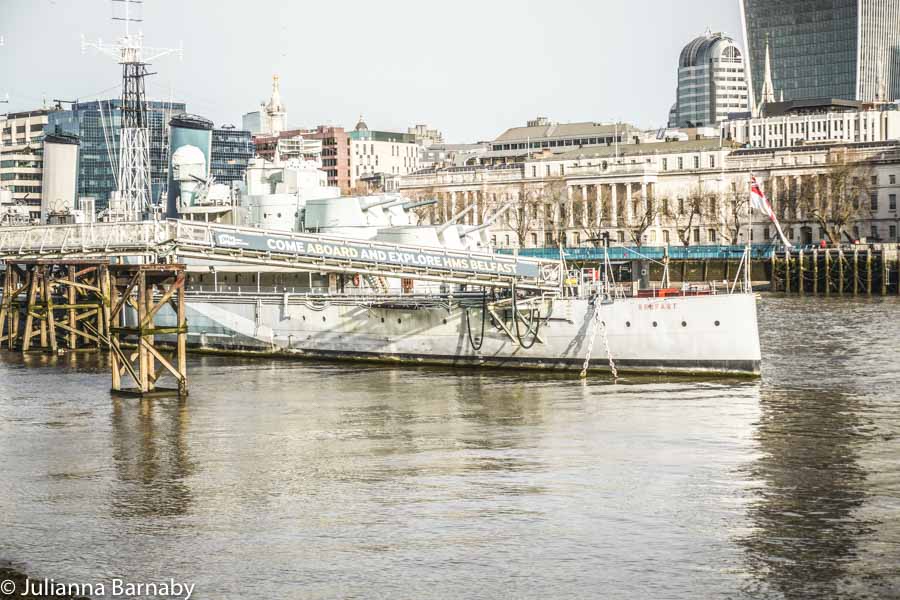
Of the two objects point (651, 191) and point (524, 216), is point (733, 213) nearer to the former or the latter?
point (651, 191)

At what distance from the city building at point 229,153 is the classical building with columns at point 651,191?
1121 inches

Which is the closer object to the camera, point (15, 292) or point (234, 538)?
point (234, 538)

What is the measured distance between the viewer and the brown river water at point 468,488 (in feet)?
70.1

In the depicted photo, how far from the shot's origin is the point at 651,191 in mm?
146625

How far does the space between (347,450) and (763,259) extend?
3154 inches

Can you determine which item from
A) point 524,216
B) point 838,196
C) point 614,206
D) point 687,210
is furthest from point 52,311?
point 614,206

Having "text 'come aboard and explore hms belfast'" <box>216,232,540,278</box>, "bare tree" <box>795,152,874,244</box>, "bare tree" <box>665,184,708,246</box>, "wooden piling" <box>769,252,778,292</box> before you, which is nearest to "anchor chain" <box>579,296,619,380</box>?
"text 'come aboard and explore hms belfast'" <box>216,232,540,278</box>

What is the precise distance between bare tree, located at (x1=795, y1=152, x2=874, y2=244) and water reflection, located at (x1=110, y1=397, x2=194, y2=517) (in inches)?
3617

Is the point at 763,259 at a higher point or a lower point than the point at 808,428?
higher

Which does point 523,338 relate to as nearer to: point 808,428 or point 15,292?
point 808,428

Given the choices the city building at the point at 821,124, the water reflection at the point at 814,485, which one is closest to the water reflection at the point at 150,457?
the water reflection at the point at 814,485

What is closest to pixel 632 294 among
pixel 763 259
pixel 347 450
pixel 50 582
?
pixel 347 450

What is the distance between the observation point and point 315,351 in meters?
51.4

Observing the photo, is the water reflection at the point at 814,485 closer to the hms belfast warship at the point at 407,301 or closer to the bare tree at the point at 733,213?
the hms belfast warship at the point at 407,301
